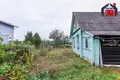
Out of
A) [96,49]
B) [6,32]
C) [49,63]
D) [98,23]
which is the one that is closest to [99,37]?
[96,49]

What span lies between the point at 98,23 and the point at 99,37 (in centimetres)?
318

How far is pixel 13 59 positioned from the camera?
9.30 metres

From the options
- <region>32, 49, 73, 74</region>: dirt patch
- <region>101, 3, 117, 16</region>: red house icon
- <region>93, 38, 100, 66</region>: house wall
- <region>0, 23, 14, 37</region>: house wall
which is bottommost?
<region>32, 49, 73, 74</region>: dirt patch

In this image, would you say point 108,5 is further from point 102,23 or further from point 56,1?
point 56,1

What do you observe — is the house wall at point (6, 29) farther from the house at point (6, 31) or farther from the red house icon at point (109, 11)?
the red house icon at point (109, 11)

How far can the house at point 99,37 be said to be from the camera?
42.5 feet

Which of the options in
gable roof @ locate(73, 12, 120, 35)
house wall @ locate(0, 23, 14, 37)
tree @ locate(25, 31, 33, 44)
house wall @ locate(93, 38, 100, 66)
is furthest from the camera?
tree @ locate(25, 31, 33, 44)

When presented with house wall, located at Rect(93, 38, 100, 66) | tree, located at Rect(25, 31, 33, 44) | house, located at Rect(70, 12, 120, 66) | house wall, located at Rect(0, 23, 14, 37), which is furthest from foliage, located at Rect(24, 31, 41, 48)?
house wall, located at Rect(93, 38, 100, 66)

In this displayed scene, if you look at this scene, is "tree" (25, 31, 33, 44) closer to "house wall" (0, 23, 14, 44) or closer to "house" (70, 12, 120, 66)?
"house wall" (0, 23, 14, 44)

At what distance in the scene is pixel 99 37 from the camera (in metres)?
13.0

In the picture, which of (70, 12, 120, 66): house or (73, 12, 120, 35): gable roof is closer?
(70, 12, 120, 66): house

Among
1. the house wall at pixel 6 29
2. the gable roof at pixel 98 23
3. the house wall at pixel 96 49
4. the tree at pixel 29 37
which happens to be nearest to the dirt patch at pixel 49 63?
the house wall at pixel 96 49

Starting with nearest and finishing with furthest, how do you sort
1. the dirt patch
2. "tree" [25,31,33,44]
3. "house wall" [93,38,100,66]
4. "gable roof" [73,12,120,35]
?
the dirt patch, "house wall" [93,38,100,66], "gable roof" [73,12,120,35], "tree" [25,31,33,44]

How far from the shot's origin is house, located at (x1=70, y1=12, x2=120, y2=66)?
12961 millimetres
